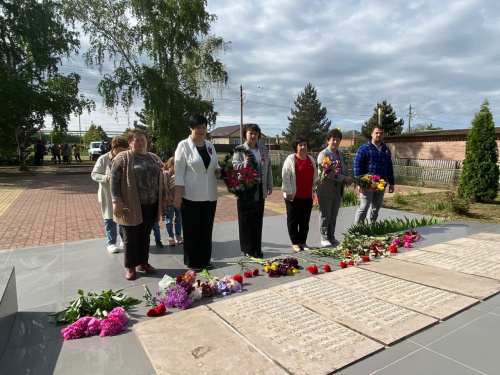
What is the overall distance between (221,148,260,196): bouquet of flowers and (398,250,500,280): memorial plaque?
82.5 inches

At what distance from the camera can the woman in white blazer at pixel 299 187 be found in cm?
450

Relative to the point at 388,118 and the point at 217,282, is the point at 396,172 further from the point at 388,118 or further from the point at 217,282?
the point at 388,118

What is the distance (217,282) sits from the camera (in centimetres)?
338

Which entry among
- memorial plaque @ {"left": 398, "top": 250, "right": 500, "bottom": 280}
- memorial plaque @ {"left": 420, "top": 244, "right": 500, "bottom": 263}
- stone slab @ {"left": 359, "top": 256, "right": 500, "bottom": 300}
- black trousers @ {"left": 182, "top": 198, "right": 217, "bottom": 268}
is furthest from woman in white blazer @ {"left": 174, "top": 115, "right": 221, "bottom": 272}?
memorial plaque @ {"left": 420, "top": 244, "right": 500, "bottom": 263}

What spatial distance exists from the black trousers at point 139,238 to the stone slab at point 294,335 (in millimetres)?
1285

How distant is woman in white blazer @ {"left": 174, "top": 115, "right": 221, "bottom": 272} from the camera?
3764 millimetres

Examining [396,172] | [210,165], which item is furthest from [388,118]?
[210,165]

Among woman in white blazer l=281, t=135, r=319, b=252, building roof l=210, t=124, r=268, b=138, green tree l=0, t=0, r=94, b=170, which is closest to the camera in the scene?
woman in white blazer l=281, t=135, r=319, b=252

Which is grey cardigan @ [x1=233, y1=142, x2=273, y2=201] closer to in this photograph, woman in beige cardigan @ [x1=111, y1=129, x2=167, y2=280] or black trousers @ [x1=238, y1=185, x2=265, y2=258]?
black trousers @ [x1=238, y1=185, x2=265, y2=258]

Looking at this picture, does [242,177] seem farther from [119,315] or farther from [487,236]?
[487,236]

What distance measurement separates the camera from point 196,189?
3814 millimetres

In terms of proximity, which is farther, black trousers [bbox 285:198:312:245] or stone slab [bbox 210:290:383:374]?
black trousers [bbox 285:198:312:245]

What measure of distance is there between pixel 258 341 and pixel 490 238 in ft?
15.3

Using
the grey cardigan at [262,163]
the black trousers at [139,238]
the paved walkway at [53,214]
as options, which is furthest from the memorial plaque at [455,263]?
the paved walkway at [53,214]
